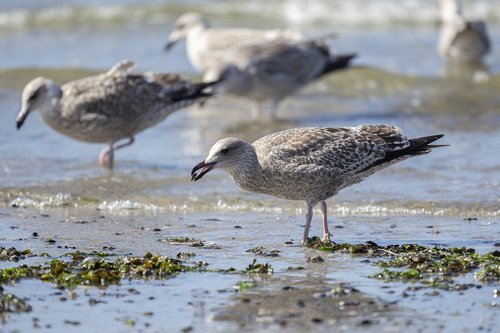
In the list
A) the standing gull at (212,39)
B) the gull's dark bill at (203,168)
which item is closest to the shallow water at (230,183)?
the gull's dark bill at (203,168)

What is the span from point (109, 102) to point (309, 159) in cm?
398

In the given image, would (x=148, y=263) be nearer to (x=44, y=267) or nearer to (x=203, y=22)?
(x=44, y=267)

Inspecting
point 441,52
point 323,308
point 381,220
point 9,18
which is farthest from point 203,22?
point 323,308

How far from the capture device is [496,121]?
1362cm

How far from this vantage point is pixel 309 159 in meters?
8.16

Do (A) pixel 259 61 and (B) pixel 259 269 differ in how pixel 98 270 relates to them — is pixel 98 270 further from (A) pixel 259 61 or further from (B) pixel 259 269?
(A) pixel 259 61

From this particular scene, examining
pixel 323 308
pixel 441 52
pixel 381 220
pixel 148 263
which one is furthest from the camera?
pixel 441 52

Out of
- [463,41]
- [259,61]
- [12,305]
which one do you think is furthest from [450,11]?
[12,305]

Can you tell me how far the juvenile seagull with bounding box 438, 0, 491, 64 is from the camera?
17344 mm

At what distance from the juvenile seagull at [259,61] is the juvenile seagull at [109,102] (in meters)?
2.38

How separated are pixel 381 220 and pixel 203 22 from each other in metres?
8.36

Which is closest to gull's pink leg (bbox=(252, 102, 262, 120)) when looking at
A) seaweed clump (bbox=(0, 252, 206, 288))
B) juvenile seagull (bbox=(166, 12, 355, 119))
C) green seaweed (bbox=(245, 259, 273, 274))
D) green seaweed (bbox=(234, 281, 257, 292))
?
juvenile seagull (bbox=(166, 12, 355, 119))

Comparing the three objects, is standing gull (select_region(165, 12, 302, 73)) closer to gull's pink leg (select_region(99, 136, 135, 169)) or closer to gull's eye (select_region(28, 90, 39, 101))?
gull's pink leg (select_region(99, 136, 135, 169))

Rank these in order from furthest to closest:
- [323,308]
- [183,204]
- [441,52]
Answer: [441,52], [183,204], [323,308]
